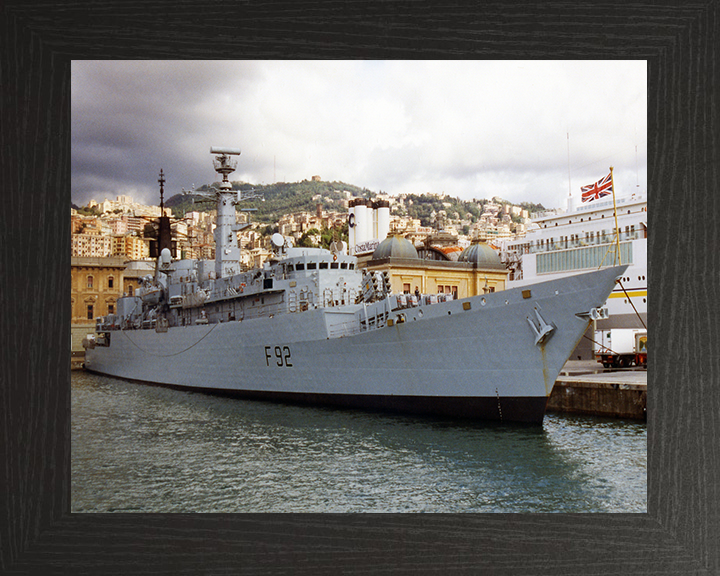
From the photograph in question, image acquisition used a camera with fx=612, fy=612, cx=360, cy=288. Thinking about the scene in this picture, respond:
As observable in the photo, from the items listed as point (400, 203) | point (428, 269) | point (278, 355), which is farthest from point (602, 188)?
point (278, 355)

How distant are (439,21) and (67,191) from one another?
2.72 m

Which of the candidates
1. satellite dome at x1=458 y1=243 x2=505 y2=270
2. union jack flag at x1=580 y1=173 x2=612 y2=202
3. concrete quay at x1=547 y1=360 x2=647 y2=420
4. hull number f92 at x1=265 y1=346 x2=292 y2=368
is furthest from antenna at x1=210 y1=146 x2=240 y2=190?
concrete quay at x1=547 y1=360 x2=647 y2=420

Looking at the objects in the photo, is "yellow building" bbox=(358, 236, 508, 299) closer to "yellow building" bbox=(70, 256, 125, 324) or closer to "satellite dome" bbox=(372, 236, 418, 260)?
"satellite dome" bbox=(372, 236, 418, 260)

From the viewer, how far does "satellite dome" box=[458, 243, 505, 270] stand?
15.9 metres

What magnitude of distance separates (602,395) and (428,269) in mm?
5233

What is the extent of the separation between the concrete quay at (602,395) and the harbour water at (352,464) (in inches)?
12.3

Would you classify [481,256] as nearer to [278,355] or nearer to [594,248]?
[594,248]

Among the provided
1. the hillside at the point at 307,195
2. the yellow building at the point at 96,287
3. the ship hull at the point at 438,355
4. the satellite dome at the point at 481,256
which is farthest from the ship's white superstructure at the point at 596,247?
the yellow building at the point at 96,287

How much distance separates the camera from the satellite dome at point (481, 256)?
15.9 metres

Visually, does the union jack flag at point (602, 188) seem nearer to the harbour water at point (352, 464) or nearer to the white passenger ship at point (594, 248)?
the harbour water at point (352, 464)

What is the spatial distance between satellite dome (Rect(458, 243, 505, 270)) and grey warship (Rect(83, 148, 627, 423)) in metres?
3.22

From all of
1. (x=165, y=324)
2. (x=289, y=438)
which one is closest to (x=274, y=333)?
(x=289, y=438)

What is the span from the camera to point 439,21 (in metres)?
4.04

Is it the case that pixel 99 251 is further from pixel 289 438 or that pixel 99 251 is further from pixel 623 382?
pixel 623 382
